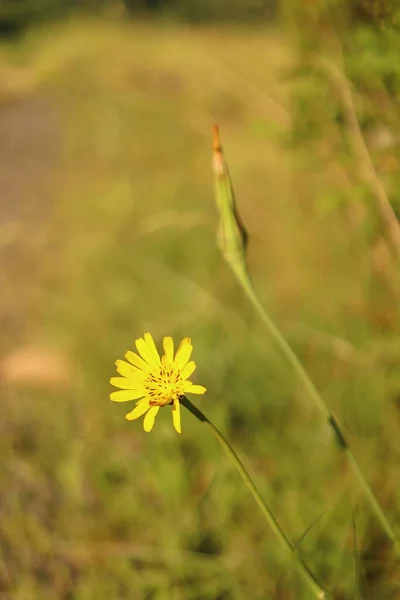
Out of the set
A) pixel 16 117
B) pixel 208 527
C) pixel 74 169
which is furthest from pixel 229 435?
pixel 16 117

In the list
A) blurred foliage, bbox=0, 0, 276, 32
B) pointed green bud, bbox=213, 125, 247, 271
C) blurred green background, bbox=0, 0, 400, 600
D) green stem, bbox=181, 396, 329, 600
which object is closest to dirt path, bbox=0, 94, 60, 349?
blurred green background, bbox=0, 0, 400, 600

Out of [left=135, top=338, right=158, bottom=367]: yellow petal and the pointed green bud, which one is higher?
the pointed green bud

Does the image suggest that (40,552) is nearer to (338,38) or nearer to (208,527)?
(208,527)

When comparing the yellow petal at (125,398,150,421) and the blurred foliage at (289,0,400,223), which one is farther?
the blurred foliage at (289,0,400,223)

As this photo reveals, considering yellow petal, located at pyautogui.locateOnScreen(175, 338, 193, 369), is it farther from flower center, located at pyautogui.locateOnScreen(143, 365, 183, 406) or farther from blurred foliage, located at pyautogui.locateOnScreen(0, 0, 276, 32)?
blurred foliage, located at pyautogui.locateOnScreen(0, 0, 276, 32)

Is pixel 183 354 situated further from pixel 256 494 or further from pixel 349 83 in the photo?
pixel 349 83

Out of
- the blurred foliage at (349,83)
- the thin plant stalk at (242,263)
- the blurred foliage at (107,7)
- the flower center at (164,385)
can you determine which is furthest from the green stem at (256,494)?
the blurred foliage at (107,7)

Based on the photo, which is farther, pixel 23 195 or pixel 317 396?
pixel 23 195

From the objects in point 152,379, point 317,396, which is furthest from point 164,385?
point 317,396
